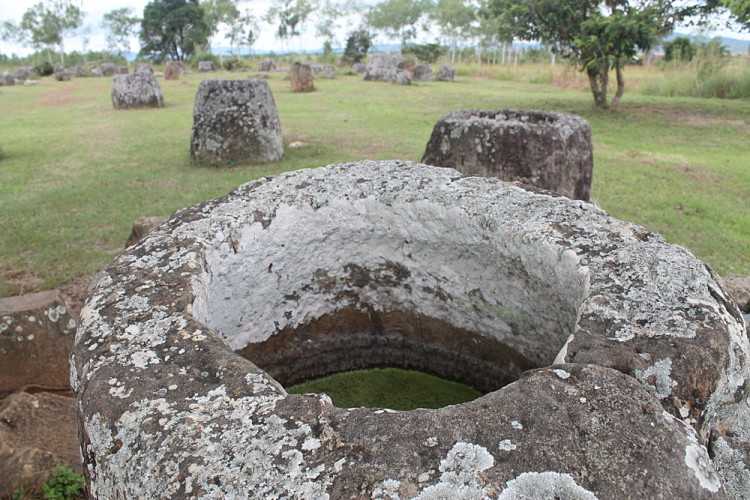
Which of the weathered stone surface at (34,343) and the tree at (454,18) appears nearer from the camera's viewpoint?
the weathered stone surface at (34,343)

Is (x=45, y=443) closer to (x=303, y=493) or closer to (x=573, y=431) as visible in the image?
(x=303, y=493)

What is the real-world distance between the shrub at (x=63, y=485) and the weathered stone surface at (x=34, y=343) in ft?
2.96

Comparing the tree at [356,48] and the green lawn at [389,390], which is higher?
the tree at [356,48]

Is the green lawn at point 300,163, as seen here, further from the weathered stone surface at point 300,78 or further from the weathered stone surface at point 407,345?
the weathered stone surface at point 407,345

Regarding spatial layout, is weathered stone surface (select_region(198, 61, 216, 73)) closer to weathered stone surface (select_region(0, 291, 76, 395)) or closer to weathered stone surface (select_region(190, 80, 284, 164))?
weathered stone surface (select_region(190, 80, 284, 164))

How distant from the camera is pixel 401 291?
3.12 m

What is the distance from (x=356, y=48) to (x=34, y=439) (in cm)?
3392

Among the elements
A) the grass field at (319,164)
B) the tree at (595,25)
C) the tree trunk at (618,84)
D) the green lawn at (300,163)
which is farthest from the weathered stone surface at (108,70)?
the tree trunk at (618,84)

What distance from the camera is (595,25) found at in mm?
A: 11477

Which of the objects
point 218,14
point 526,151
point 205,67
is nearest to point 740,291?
point 526,151

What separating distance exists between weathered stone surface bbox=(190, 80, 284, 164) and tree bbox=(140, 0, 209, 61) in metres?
37.0

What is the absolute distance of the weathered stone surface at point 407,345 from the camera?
1331 mm

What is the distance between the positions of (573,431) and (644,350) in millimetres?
433

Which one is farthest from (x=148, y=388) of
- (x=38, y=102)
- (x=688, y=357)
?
(x=38, y=102)
